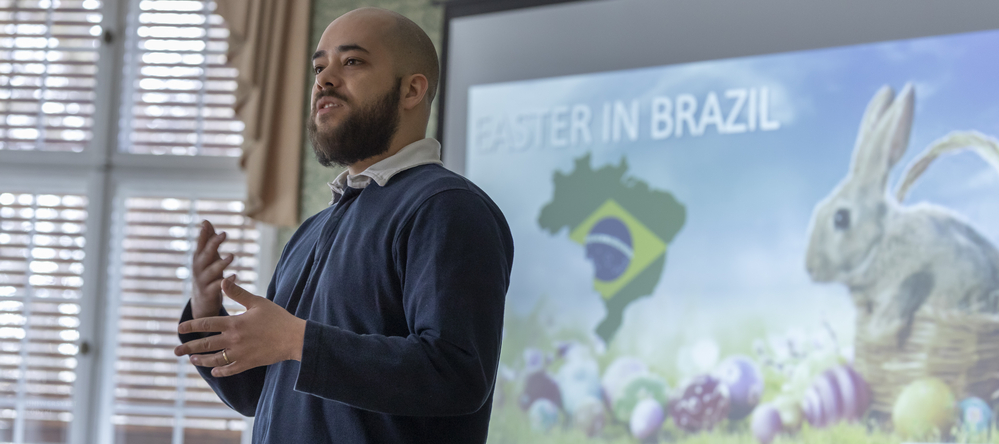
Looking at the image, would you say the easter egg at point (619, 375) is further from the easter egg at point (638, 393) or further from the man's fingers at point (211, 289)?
the man's fingers at point (211, 289)

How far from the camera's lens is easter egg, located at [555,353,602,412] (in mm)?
2602

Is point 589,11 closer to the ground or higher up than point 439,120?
higher up

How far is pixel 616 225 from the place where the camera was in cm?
262

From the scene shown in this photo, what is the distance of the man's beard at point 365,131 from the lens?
112 centimetres

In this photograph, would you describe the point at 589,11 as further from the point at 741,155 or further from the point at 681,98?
the point at 741,155

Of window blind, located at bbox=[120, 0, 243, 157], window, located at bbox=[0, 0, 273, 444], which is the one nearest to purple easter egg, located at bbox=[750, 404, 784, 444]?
window, located at bbox=[0, 0, 273, 444]

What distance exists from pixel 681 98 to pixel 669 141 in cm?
14

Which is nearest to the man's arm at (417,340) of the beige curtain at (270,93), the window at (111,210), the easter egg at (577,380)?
the easter egg at (577,380)

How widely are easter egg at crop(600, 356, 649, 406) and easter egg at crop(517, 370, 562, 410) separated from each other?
0.56 feet

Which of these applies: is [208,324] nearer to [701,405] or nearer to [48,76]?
[701,405]

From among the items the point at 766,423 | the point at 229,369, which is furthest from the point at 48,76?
the point at 229,369

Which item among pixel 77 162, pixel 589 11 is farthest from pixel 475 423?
pixel 77 162

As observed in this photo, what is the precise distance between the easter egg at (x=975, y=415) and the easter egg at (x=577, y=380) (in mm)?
992

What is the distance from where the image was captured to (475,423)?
1.02m
